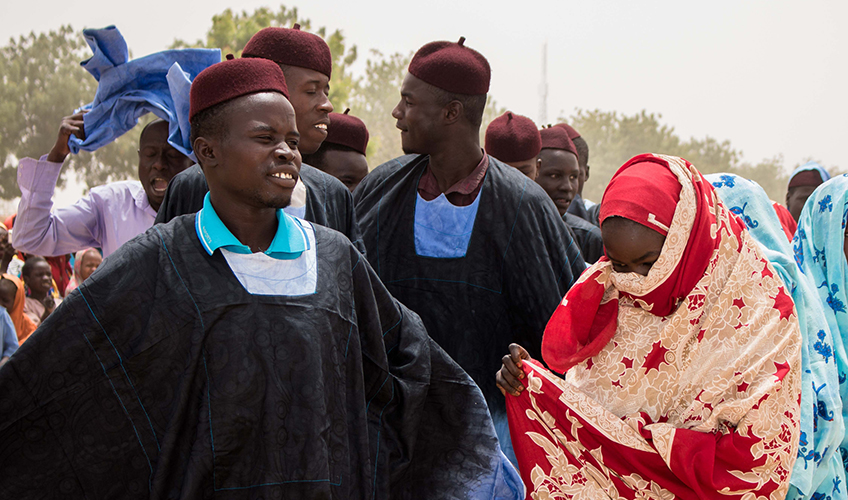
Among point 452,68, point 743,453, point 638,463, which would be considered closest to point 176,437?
point 638,463

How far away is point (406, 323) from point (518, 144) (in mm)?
2999

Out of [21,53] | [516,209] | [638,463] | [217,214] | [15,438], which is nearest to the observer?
[15,438]

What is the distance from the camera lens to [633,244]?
330cm

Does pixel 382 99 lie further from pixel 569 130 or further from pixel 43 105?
pixel 569 130

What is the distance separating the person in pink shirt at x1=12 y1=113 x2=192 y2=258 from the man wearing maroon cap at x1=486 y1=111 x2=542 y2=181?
2.29 m

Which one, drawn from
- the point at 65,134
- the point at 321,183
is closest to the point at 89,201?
the point at 65,134

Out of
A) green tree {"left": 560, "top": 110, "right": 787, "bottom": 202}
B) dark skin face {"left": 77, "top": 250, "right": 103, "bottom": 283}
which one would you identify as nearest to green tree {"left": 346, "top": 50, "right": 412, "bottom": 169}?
green tree {"left": 560, "top": 110, "right": 787, "bottom": 202}

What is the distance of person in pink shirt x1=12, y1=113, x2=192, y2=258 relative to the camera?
4484mm

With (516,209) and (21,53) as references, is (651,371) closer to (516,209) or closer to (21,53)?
(516,209)

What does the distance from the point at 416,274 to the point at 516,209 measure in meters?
0.66

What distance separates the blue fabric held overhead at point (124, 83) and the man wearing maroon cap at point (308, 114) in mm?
535

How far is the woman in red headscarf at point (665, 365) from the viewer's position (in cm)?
314

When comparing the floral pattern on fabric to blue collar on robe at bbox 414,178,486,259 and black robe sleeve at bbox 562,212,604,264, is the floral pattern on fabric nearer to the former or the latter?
black robe sleeve at bbox 562,212,604,264

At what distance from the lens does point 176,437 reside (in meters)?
2.48
